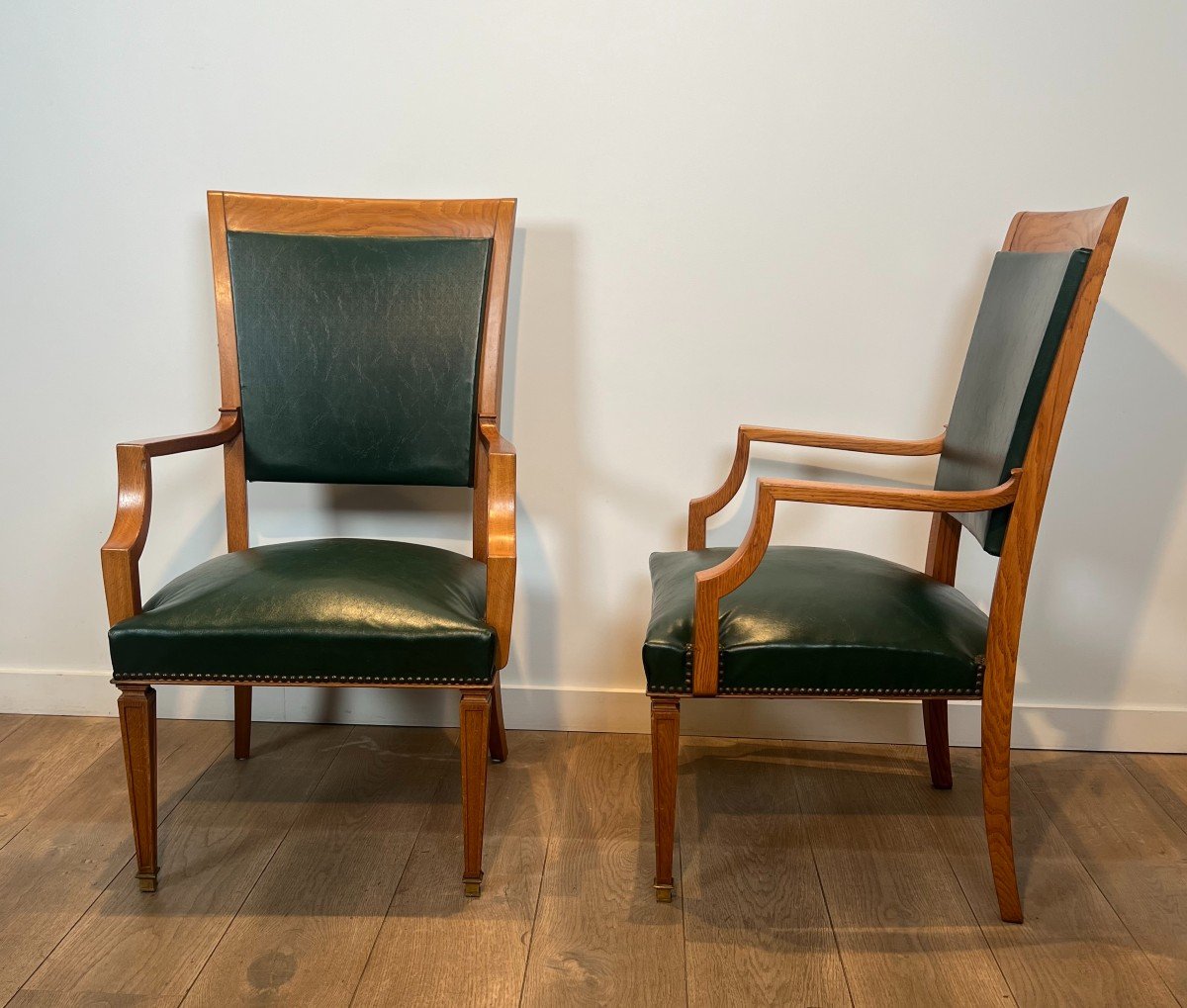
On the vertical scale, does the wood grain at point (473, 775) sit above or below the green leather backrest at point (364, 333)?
below

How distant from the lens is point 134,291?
85.2 inches

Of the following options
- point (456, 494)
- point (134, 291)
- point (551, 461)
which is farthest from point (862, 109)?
point (134, 291)

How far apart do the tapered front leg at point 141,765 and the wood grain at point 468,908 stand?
40 centimetres

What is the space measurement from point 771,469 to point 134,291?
52.7 inches

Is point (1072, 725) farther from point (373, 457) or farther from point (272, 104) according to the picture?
point (272, 104)

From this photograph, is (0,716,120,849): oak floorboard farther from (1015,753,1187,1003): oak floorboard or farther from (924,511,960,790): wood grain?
(1015,753,1187,1003): oak floorboard

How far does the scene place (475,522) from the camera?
2.01 metres

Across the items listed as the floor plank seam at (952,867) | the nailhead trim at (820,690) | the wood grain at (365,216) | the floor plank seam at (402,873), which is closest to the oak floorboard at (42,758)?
the floor plank seam at (402,873)

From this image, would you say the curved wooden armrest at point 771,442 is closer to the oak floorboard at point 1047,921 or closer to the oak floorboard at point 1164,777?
the oak floorboard at point 1047,921

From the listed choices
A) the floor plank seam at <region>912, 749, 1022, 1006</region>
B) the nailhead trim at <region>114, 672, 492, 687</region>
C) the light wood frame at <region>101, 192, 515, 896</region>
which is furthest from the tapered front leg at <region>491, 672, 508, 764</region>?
the floor plank seam at <region>912, 749, 1022, 1006</region>

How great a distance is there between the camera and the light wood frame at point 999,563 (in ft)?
4.99

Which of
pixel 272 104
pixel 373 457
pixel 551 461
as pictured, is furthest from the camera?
pixel 551 461

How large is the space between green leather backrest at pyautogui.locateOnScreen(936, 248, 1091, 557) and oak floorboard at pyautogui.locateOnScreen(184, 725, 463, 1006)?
106 cm

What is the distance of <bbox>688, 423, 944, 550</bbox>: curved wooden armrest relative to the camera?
198 centimetres
